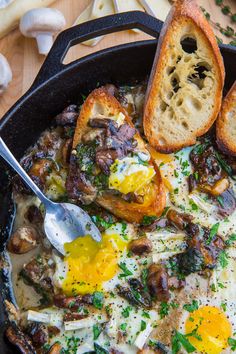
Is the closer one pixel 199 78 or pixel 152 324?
pixel 152 324

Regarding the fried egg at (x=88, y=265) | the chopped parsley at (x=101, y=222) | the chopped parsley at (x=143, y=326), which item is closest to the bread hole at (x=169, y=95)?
the chopped parsley at (x=101, y=222)

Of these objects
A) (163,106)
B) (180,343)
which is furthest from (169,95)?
(180,343)

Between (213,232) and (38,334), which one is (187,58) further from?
(38,334)

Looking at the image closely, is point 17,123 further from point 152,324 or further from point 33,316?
point 152,324

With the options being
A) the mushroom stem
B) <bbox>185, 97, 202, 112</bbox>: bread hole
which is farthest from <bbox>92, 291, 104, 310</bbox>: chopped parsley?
the mushroom stem

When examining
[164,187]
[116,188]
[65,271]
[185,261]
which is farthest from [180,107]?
[65,271]

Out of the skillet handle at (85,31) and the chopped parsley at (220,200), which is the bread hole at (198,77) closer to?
the skillet handle at (85,31)

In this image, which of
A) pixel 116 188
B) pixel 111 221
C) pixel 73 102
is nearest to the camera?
pixel 116 188
